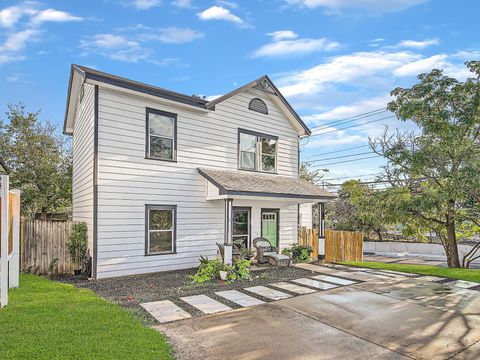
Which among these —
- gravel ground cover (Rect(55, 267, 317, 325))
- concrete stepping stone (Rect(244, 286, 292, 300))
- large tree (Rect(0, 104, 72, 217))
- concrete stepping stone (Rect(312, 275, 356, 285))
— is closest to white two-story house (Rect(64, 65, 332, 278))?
gravel ground cover (Rect(55, 267, 317, 325))

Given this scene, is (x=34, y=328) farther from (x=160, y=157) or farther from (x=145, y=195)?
(x=160, y=157)

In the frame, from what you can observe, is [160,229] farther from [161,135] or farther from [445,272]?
[445,272]

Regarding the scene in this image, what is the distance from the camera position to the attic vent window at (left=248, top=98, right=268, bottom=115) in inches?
511

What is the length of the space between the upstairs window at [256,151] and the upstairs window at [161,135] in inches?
114

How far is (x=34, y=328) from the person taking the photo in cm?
488

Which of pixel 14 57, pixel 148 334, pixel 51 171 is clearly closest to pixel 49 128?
pixel 51 171

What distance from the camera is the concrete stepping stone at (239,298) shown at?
6801 mm

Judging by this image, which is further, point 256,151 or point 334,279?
point 256,151

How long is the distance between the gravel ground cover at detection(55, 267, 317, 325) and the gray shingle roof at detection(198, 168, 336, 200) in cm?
264

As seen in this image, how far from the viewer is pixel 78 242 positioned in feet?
32.1

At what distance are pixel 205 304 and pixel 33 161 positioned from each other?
13540mm

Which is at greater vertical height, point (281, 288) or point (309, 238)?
point (309, 238)

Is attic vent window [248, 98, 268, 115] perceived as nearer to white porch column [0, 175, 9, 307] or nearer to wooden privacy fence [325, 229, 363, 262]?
wooden privacy fence [325, 229, 363, 262]

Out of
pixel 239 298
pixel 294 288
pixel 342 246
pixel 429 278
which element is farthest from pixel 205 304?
pixel 342 246
